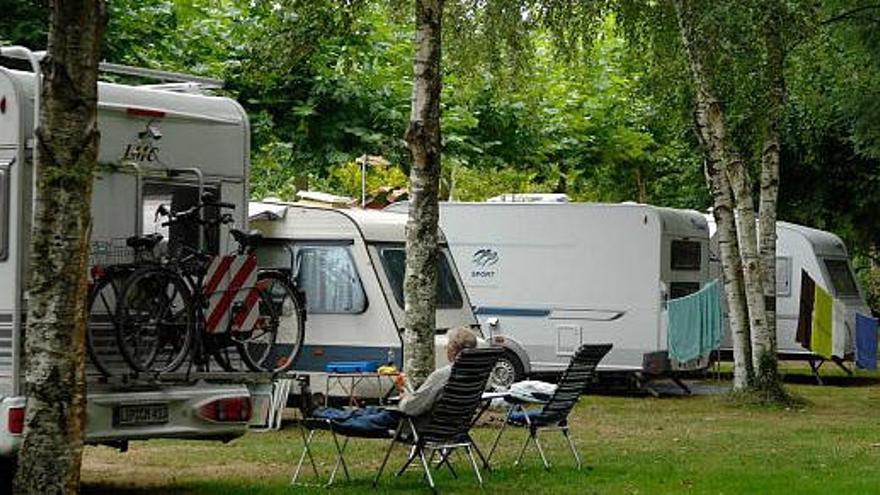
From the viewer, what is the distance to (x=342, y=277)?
53.6ft

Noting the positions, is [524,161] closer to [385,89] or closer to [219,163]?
[385,89]

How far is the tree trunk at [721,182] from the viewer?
18.0m

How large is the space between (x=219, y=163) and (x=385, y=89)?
8.61m

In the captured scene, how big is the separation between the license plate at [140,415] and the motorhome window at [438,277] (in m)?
6.50

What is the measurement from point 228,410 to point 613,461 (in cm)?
349

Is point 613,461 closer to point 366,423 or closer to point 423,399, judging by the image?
point 423,399

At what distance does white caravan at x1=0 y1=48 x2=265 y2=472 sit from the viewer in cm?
909

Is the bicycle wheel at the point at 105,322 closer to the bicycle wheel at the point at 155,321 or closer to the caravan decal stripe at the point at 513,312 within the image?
the bicycle wheel at the point at 155,321

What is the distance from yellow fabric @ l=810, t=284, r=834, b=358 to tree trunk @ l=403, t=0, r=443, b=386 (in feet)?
37.0

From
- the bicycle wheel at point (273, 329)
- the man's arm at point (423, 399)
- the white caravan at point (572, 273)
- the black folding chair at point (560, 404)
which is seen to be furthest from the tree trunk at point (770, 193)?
the man's arm at point (423, 399)

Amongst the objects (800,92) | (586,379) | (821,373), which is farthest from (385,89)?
(821,373)

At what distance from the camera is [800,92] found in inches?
800

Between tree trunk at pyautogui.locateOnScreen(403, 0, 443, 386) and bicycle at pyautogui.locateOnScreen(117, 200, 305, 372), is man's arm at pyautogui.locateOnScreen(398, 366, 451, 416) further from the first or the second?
tree trunk at pyautogui.locateOnScreen(403, 0, 443, 386)

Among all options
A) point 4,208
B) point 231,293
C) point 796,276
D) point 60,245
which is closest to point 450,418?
point 231,293
